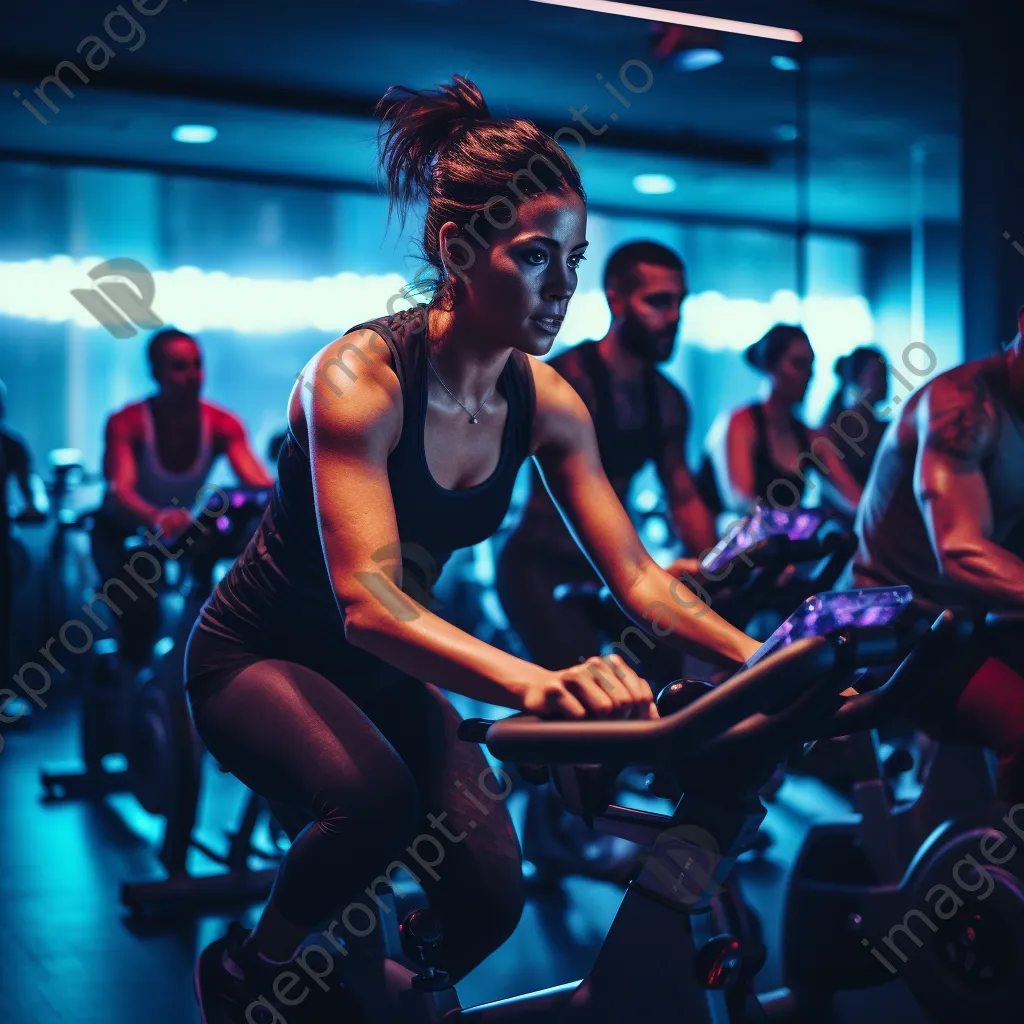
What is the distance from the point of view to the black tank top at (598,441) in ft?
10.00

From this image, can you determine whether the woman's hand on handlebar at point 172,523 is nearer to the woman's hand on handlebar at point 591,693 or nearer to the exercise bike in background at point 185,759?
the exercise bike in background at point 185,759

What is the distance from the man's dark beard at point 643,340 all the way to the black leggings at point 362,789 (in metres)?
1.57

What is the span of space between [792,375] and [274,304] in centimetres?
427

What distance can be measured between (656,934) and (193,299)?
6.57m

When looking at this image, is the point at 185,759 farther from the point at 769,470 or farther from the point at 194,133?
the point at 194,133

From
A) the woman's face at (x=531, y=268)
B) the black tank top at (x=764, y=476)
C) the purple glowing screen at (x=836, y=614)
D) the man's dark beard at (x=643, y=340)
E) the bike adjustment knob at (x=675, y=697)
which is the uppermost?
the man's dark beard at (x=643, y=340)

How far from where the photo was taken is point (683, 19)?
4.57 m

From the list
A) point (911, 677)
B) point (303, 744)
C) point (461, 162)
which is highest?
point (461, 162)

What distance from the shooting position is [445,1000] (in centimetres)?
169

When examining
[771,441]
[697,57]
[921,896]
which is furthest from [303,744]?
[697,57]

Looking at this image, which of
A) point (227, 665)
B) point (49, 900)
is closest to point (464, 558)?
point (49, 900)

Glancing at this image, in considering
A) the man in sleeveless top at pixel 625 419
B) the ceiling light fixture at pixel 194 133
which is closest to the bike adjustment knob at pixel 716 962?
the man in sleeveless top at pixel 625 419

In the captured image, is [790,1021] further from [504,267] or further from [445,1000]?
[504,267]

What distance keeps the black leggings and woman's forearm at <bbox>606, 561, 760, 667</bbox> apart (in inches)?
13.8
